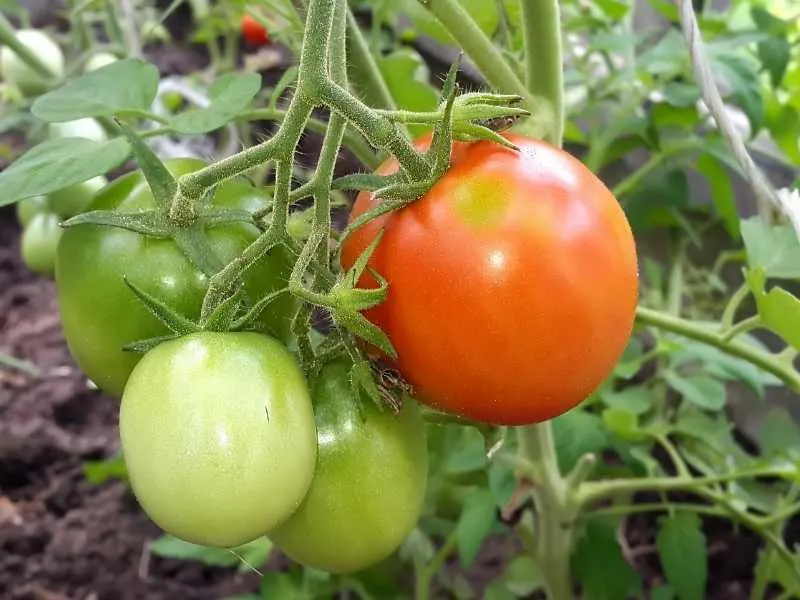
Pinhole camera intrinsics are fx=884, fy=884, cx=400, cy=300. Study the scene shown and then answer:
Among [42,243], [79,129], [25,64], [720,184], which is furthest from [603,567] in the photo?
[25,64]

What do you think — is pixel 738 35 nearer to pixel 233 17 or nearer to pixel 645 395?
pixel 645 395

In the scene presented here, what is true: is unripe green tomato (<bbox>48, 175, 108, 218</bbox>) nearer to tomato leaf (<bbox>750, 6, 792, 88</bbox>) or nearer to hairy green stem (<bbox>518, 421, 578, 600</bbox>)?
hairy green stem (<bbox>518, 421, 578, 600</bbox>)

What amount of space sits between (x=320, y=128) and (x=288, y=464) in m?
0.34

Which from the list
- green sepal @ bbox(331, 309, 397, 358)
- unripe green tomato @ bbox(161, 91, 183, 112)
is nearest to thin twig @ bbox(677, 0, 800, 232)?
green sepal @ bbox(331, 309, 397, 358)

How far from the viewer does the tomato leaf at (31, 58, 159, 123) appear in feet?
1.69

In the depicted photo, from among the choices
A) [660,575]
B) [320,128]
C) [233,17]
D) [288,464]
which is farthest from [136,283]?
[233,17]

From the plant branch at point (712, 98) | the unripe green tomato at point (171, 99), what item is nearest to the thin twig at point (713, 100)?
the plant branch at point (712, 98)

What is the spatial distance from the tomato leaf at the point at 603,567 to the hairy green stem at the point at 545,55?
433 mm

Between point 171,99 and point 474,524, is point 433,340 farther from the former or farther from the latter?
point 171,99

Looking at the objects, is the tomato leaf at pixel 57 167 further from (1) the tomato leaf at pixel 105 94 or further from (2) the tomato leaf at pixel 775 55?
(2) the tomato leaf at pixel 775 55

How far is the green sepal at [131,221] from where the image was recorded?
447mm

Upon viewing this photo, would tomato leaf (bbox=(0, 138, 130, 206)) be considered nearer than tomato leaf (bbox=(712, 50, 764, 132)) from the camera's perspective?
Yes

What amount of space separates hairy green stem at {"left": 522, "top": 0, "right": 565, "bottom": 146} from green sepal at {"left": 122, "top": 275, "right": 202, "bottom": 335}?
0.86 ft

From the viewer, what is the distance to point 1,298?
1583 mm
